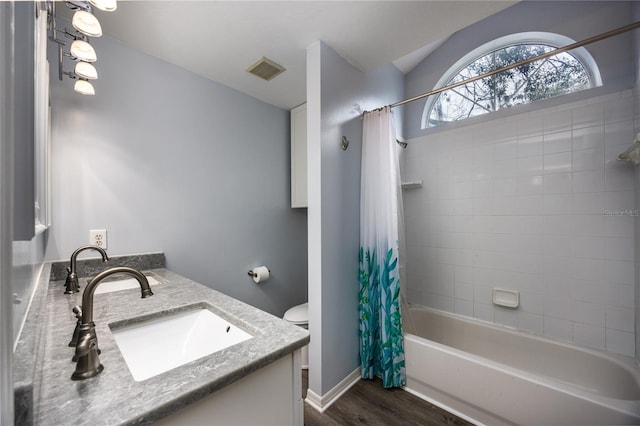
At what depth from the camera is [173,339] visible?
91 centimetres

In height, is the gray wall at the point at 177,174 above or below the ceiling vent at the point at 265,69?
below

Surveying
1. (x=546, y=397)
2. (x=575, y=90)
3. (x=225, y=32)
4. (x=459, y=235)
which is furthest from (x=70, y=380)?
(x=575, y=90)

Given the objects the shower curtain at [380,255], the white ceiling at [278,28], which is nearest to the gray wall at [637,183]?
the white ceiling at [278,28]

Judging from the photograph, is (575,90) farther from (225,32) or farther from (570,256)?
(225,32)

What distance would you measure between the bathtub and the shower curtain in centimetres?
17

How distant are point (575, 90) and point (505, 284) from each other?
1.53 m

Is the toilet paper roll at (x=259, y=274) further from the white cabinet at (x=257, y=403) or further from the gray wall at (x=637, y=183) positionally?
the gray wall at (x=637, y=183)

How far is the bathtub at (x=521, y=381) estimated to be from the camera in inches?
46.5

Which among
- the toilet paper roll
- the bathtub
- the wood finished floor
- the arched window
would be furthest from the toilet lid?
the arched window

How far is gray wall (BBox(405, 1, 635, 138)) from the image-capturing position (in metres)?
1.59

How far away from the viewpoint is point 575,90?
175 cm

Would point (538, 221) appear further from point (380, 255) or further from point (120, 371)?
point (120, 371)

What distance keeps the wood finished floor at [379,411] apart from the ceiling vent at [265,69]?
2.37m

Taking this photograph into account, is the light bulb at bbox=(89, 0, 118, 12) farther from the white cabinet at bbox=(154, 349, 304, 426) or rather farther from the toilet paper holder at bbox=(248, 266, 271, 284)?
the toilet paper holder at bbox=(248, 266, 271, 284)
